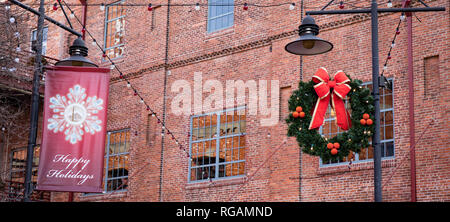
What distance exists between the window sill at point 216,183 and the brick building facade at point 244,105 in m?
0.03

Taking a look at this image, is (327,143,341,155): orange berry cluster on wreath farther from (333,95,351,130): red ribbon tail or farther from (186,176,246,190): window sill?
(186,176,246,190): window sill

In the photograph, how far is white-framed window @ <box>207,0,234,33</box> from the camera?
19578 mm

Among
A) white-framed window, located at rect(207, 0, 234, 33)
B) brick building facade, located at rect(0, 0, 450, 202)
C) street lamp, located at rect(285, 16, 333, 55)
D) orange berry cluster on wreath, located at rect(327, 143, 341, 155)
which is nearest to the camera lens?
street lamp, located at rect(285, 16, 333, 55)

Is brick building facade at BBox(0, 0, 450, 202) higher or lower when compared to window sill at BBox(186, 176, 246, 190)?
higher

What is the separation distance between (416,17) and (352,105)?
4.24 metres

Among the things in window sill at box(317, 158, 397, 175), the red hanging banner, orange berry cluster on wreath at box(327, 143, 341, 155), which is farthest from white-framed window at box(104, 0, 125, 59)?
orange berry cluster on wreath at box(327, 143, 341, 155)

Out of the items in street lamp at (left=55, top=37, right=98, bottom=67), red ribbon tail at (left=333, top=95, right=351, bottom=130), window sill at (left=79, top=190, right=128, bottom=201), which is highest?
street lamp at (left=55, top=37, right=98, bottom=67)

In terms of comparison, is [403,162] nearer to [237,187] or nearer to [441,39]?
[441,39]

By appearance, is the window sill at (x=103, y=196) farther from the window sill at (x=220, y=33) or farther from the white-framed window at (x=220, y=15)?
the white-framed window at (x=220, y=15)

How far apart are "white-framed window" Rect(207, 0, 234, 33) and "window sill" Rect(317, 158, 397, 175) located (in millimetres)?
5771

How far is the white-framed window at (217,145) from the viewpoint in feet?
60.2

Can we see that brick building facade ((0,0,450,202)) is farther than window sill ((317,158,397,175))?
No

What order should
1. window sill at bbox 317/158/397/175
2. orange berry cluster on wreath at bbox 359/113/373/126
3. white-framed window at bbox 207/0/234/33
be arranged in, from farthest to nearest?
white-framed window at bbox 207/0/234/33 → window sill at bbox 317/158/397/175 → orange berry cluster on wreath at bbox 359/113/373/126

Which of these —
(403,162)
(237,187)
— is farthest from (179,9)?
(403,162)
